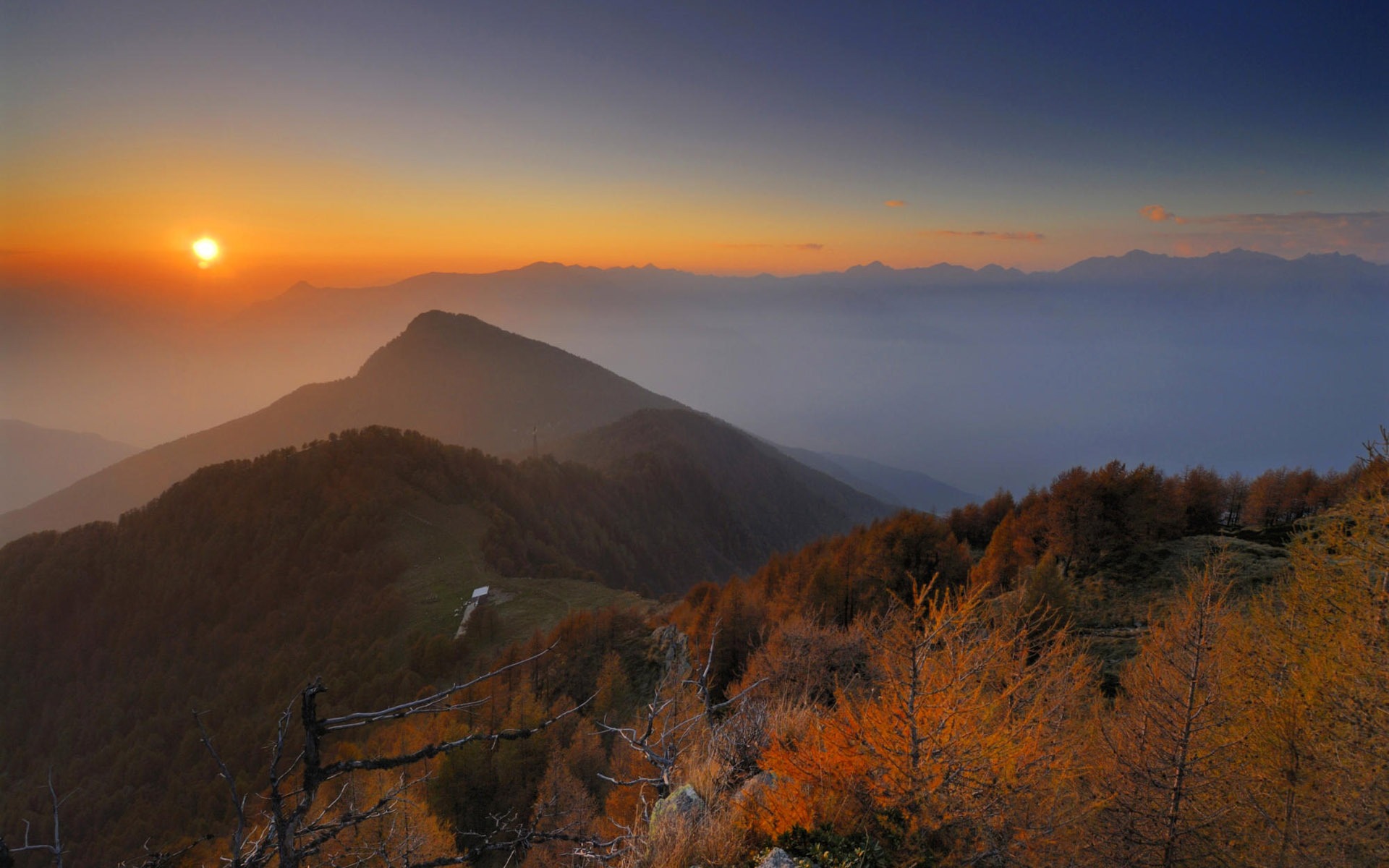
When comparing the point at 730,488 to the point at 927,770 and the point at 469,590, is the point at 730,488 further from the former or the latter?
the point at 927,770

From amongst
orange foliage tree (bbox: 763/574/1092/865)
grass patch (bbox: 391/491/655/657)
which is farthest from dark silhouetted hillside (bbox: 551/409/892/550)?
orange foliage tree (bbox: 763/574/1092/865)

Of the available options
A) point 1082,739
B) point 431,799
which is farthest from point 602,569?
point 1082,739

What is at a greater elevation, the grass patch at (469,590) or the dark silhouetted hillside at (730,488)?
the grass patch at (469,590)

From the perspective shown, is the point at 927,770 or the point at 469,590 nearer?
the point at 927,770

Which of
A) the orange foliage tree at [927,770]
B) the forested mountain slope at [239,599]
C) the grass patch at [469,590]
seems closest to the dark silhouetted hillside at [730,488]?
the forested mountain slope at [239,599]

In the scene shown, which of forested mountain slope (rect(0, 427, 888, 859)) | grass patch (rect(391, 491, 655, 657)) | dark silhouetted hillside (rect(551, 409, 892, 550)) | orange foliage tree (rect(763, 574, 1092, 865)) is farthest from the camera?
dark silhouetted hillside (rect(551, 409, 892, 550))

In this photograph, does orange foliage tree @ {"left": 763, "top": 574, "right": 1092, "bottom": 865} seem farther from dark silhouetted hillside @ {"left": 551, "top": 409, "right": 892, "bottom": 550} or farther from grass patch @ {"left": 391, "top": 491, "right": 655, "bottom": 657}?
dark silhouetted hillside @ {"left": 551, "top": 409, "right": 892, "bottom": 550}

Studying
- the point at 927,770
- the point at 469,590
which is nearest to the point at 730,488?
the point at 469,590

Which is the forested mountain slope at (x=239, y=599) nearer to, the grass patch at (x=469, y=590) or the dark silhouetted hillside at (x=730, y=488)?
the grass patch at (x=469, y=590)

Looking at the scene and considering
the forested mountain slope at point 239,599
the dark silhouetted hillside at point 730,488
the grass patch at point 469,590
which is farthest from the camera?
the dark silhouetted hillside at point 730,488

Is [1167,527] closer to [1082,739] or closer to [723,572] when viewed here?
[1082,739]

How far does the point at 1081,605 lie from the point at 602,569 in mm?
92892

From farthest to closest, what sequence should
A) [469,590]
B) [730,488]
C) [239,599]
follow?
[730,488], [239,599], [469,590]

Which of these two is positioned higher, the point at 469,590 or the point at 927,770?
the point at 927,770
